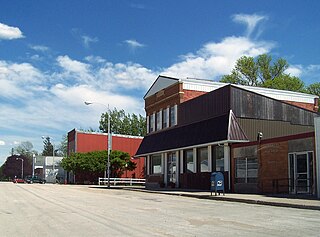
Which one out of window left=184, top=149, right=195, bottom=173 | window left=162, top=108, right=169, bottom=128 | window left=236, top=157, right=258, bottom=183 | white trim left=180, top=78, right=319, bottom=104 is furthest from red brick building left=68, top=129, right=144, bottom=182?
window left=236, top=157, right=258, bottom=183

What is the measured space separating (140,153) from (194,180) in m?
12.5

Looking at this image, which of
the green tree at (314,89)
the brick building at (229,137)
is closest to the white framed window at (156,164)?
the brick building at (229,137)

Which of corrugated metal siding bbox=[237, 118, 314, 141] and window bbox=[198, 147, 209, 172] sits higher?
corrugated metal siding bbox=[237, 118, 314, 141]

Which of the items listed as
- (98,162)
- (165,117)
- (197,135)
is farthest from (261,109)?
(98,162)

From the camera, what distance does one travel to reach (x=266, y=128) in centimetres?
3212

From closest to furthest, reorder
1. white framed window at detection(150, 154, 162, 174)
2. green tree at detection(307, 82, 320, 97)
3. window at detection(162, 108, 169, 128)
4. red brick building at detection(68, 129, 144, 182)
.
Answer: window at detection(162, 108, 169, 128), white framed window at detection(150, 154, 162, 174), green tree at detection(307, 82, 320, 97), red brick building at detection(68, 129, 144, 182)

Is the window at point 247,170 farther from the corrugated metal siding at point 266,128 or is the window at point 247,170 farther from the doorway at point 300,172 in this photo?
the doorway at point 300,172

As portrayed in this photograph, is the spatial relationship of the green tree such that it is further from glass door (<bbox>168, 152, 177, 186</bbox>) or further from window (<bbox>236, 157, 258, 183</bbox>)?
window (<bbox>236, 157, 258, 183</bbox>)

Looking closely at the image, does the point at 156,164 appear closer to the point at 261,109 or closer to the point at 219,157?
the point at 219,157

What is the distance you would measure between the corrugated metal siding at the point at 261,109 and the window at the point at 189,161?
7.01m

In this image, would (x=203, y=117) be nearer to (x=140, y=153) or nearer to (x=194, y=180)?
(x=194, y=180)

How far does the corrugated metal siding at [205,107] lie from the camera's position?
31808mm

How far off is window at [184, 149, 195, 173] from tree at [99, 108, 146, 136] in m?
61.0

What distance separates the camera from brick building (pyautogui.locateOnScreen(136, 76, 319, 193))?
25688mm
